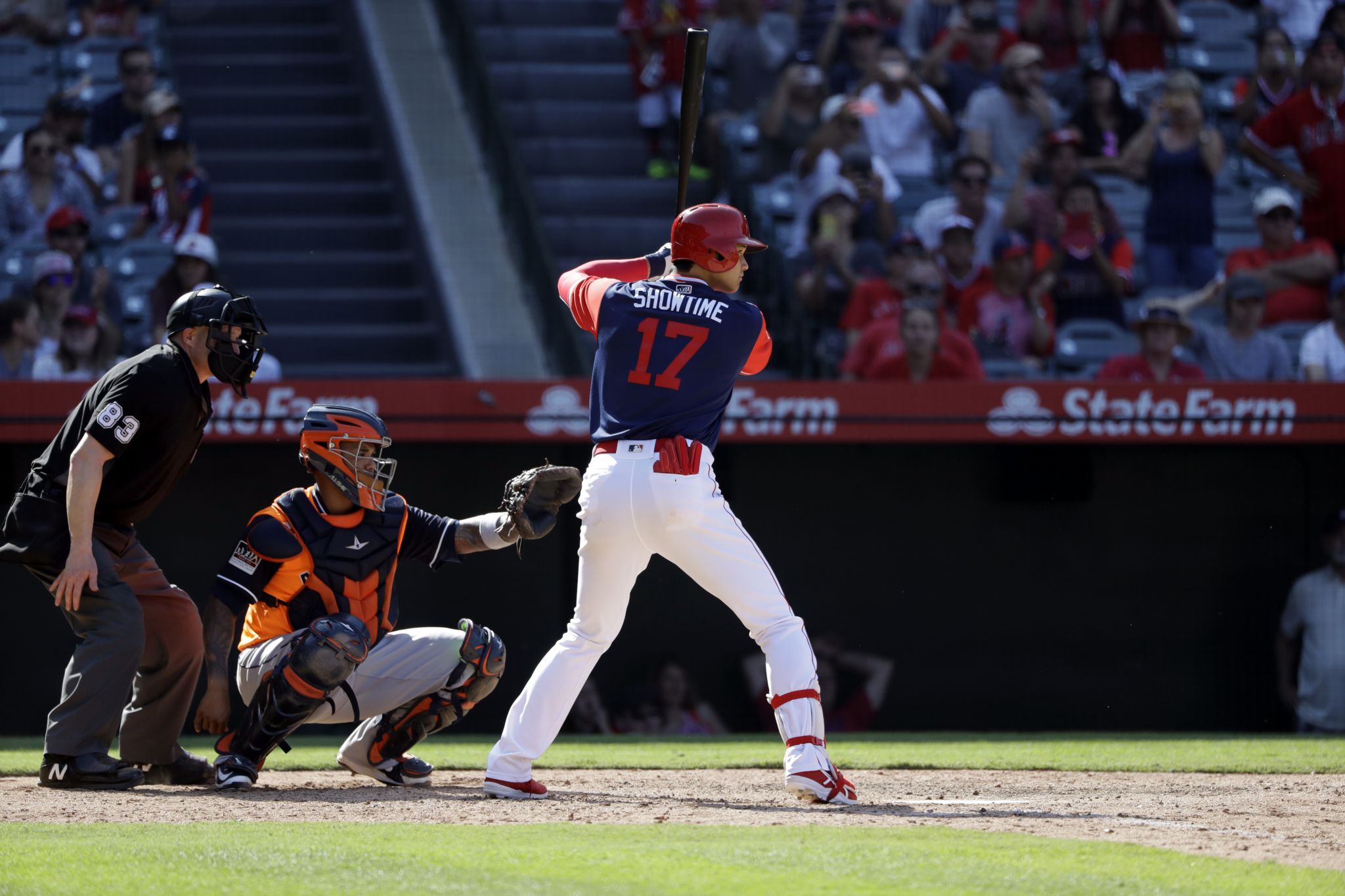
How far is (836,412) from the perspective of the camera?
8203 mm

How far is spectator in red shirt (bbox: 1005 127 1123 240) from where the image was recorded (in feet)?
33.3

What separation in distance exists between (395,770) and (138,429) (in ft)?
4.27

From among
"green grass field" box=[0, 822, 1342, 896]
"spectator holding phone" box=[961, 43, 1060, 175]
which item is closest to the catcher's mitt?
"green grass field" box=[0, 822, 1342, 896]

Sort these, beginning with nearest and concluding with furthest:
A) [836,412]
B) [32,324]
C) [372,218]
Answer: [836,412], [32,324], [372,218]

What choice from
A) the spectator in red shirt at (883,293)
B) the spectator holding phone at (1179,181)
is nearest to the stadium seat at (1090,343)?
the spectator holding phone at (1179,181)

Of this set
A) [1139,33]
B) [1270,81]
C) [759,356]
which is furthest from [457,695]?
[1139,33]

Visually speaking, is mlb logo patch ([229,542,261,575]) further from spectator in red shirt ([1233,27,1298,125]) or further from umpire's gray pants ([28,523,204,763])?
spectator in red shirt ([1233,27,1298,125])

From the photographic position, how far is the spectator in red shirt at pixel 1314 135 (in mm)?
10625

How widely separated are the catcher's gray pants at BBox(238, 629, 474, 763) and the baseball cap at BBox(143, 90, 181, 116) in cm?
612

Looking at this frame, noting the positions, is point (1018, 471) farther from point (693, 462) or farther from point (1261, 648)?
point (693, 462)

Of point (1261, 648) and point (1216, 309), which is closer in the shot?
point (1261, 648)

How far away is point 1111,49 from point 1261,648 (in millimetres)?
4991

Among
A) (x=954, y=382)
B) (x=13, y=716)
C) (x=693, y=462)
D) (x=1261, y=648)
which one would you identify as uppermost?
(x=954, y=382)

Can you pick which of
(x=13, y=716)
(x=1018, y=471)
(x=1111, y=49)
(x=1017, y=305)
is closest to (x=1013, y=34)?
(x=1111, y=49)
